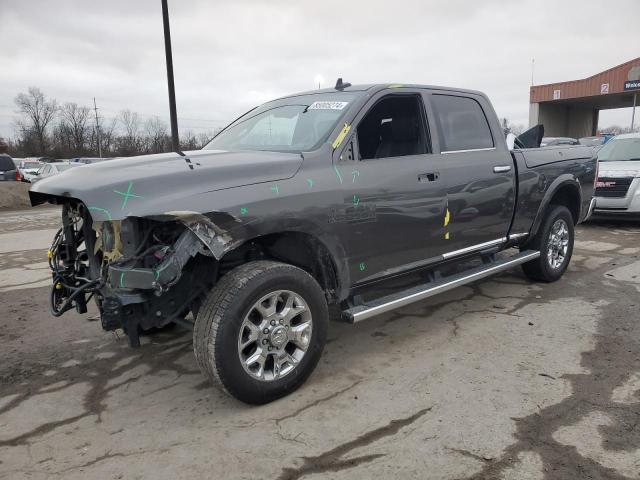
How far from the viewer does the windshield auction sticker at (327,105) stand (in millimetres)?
3706

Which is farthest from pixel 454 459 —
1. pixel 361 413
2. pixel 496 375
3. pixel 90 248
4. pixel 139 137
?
pixel 139 137

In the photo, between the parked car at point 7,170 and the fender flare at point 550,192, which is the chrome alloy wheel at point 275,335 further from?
the parked car at point 7,170

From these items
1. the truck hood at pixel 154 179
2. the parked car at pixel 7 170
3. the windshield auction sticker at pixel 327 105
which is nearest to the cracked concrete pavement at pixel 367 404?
the truck hood at pixel 154 179

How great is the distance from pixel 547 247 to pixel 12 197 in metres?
16.7

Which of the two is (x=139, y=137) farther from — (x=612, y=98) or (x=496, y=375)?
A: (x=496, y=375)

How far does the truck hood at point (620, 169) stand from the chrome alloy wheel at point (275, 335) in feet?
26.5

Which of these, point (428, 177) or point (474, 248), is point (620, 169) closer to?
point (474, 248)

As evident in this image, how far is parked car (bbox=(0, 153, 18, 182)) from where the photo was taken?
59.8 ft

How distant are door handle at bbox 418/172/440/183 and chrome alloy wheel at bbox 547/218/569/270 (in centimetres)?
218

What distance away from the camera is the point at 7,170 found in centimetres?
Result: 1844

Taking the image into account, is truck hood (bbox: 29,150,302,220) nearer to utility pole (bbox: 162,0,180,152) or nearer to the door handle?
the door handle

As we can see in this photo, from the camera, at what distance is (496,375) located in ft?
11.2

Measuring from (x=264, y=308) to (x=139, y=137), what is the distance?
73.5m

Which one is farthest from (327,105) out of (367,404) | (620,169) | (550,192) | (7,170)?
(7,170)
